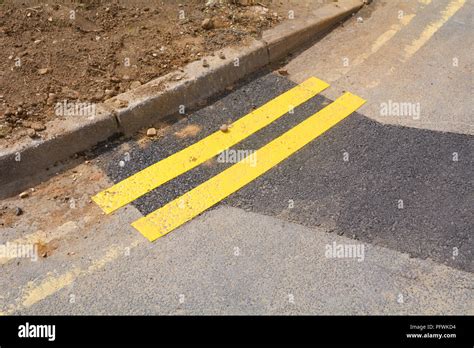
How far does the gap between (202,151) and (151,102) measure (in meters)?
0.69

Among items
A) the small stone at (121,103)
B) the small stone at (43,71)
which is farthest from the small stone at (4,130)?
the small stone at (121,103)

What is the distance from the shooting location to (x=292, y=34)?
553cm

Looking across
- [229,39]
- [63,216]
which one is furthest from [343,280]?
[229,39]

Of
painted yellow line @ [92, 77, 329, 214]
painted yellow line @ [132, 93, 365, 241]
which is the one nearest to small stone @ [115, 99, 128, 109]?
painted yellow line @ [92, 77, 329, 214]

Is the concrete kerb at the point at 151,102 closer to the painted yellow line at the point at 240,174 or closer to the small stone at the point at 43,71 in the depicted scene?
the small stone at the point at 43,71

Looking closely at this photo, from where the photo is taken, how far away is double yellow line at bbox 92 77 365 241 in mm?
3771

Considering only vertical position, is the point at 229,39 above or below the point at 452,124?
above

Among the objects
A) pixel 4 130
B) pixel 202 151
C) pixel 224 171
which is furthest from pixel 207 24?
pixel 4 130

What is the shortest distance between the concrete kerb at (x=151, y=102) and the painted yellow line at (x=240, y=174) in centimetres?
96

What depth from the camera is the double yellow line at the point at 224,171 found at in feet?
12.4

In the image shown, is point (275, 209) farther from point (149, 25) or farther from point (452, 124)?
point (149, 25)

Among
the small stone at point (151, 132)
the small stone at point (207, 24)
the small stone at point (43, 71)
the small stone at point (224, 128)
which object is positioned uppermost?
the small stone at point (207, 24)
